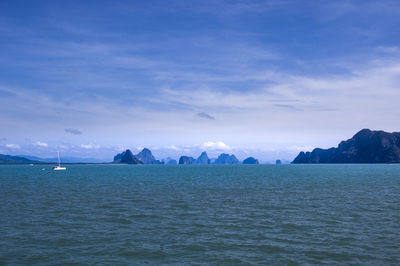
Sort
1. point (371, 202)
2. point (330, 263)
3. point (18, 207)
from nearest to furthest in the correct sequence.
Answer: point (330, 263), point (18, 207), point (371, 202)

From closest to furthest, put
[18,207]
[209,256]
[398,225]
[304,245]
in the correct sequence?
[209,256]
[304,245]
[398,225]
[18,207]

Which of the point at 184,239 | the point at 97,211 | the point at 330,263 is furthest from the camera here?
the point at 97,211

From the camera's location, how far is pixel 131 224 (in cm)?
3684

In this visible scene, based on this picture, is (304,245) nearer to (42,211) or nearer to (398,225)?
(398,225)

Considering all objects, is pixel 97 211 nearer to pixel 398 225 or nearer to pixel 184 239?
pixel 184 239

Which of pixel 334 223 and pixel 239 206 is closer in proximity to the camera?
pixel 334 223

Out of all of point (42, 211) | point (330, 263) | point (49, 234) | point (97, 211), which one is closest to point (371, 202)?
point (330, 263)

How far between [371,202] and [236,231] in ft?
106

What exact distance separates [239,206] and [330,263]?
26727 mm

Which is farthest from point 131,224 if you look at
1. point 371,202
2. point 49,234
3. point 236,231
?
point 371,202

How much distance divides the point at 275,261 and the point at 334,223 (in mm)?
16009

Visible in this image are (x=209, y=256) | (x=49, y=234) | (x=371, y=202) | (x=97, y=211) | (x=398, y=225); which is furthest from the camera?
(x=371, y=202)

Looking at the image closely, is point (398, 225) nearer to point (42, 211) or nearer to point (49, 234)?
point (49, 234)

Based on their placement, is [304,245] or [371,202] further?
[371,202]
